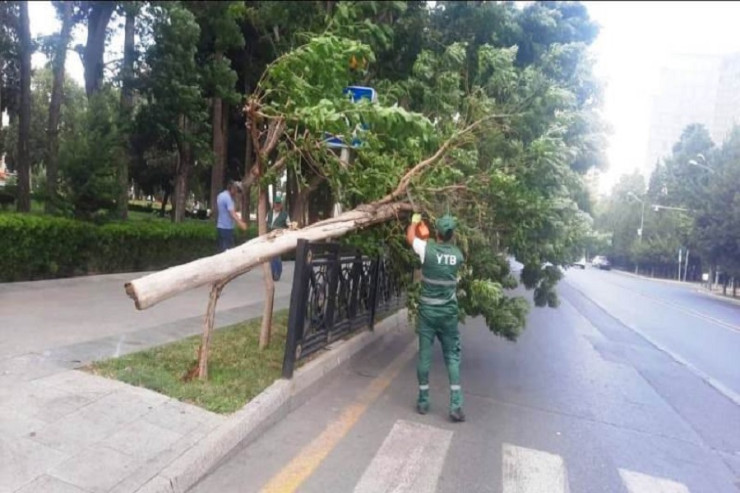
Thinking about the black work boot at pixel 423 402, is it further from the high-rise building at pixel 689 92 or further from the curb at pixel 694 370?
the high-rise building at pixel 689 92

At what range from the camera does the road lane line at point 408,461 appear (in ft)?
14.5

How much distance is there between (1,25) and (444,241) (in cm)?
1973

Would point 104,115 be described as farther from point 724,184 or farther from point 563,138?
point 724,184

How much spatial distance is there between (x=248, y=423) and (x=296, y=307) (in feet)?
4.97

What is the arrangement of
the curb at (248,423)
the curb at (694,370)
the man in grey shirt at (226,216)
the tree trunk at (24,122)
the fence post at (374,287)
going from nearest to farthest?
the curb at (248,423) → the curb at (694,370) → the fence post at (374,287) → the man in grey shirt at (226,216) → the tree trunk at (24,122)

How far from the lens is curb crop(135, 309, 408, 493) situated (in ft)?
13.0

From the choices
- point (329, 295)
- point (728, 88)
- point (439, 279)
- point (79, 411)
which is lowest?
point (79, 411)

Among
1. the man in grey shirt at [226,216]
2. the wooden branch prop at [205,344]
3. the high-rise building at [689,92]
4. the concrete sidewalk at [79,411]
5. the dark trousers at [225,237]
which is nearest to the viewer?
the concrete sidewalk at [79,411]

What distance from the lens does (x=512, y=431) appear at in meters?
5.87

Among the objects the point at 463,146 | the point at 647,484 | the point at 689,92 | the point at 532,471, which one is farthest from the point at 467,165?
the point at 689,92

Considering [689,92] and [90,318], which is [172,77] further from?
[689,92]

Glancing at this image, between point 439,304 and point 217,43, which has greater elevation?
point 217,43

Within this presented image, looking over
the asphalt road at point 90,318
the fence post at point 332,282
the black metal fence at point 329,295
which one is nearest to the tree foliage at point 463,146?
the black metal fence at point 329,295

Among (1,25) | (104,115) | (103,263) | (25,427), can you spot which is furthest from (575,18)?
(1,25)
